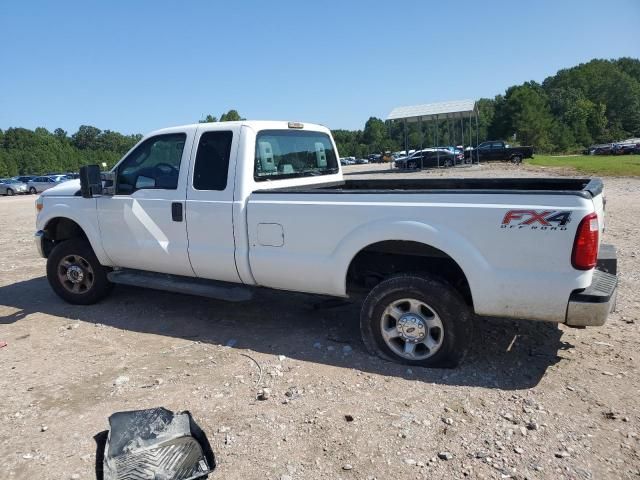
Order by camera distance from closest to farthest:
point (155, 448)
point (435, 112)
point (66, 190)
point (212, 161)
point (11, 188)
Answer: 1. point (155, 448)
2. point (212, 161)
3. point (66, 190)
4. point (435, 112)
5. point (11, 188)

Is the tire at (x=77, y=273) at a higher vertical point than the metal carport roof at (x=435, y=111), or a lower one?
lower

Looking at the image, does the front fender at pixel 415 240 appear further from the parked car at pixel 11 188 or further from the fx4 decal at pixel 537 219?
the parked car at pixel 11 188

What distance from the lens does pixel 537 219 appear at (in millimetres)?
3346

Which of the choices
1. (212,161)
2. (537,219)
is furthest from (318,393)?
(212,161)

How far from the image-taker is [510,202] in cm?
343

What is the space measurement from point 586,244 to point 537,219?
342 mm

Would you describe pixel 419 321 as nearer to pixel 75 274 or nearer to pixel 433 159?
pixel 75 274

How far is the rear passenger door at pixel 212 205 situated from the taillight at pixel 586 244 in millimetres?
2736

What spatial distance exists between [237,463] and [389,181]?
3.50 m

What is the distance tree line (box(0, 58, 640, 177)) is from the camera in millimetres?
66688

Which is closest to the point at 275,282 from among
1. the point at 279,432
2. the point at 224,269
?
the point at 224,269

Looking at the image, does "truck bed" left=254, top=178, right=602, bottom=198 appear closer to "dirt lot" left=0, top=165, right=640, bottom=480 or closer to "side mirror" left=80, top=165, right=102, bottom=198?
"dirt lot" left=0, top=165, right=640, bottom=480

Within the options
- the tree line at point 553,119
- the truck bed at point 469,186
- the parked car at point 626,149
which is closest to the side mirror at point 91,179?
the truck bed at point 469,186

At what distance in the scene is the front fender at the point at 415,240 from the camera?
11.8 ft
